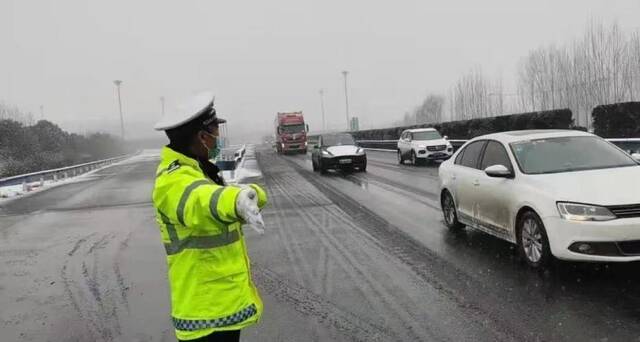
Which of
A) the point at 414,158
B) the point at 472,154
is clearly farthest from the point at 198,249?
the point at 414,158

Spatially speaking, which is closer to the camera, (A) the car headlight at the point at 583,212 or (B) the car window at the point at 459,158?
(A) the car headlight at the point at 583,212

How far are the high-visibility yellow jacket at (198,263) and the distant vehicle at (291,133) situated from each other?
45.8m

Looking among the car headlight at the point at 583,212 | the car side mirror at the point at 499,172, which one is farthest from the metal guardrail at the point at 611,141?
the car headlight at the point at 583,212

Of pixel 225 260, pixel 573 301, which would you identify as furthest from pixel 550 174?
pixel 225 260

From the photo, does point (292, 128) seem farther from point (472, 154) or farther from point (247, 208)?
point (247, 208)

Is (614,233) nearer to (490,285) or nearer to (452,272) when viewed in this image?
(490,285)

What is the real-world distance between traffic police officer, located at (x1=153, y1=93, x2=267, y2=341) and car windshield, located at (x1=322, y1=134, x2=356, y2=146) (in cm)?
2129

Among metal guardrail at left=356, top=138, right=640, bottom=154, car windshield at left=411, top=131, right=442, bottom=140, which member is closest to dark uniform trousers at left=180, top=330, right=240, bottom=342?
metal guardrail at left=356, top=138, right=640, bottom=154

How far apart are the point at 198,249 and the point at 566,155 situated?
5816mm

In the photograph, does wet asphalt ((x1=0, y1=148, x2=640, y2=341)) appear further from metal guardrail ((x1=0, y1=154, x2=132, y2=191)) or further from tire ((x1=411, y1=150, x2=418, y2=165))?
tire ((x1=411, y1=150, x2=418, y2=165))

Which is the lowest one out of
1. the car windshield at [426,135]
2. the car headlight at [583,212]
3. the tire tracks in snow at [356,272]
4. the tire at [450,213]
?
the tire tracks in snow at [356,272]

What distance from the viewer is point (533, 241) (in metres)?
6.26

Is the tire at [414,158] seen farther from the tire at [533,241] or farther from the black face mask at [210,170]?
the black face mask at [210,170]

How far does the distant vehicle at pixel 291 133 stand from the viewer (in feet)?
160
